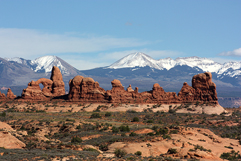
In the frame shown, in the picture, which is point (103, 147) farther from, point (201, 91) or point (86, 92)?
point (201, 91)

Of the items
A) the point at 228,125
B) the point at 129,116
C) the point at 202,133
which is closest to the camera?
the point at 202,133

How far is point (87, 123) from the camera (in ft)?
219

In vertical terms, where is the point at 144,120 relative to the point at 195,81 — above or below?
below

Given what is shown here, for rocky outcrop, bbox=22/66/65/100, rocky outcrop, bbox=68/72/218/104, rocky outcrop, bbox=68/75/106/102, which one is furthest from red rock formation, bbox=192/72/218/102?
rocky outcrop, bbox=22/66/65/100

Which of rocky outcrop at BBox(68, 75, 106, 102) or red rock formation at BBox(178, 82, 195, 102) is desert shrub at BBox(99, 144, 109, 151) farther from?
red rock formation at BBox(178, 82, 195, 102)

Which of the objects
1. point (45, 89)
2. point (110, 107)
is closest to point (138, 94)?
point (110, 107)

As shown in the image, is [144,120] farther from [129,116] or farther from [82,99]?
[82,99]

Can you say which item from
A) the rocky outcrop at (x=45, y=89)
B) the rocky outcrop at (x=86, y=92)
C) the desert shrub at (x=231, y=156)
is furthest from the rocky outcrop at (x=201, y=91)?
the desert shrub at (x=231, y=156)

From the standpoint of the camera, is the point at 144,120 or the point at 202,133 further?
the point at 144,120

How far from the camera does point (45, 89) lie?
107m

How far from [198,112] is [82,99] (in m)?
28.2

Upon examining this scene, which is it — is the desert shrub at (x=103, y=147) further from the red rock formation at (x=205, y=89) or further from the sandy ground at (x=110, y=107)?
the red rock formation at (x=205, y=89)

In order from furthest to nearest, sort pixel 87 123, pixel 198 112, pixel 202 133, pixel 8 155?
1. pixel 198 112
2. pixel 87 123
3. pixel 202 133
4. pixel 8 155

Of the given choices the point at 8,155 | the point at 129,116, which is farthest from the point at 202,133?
the point at 8,155
